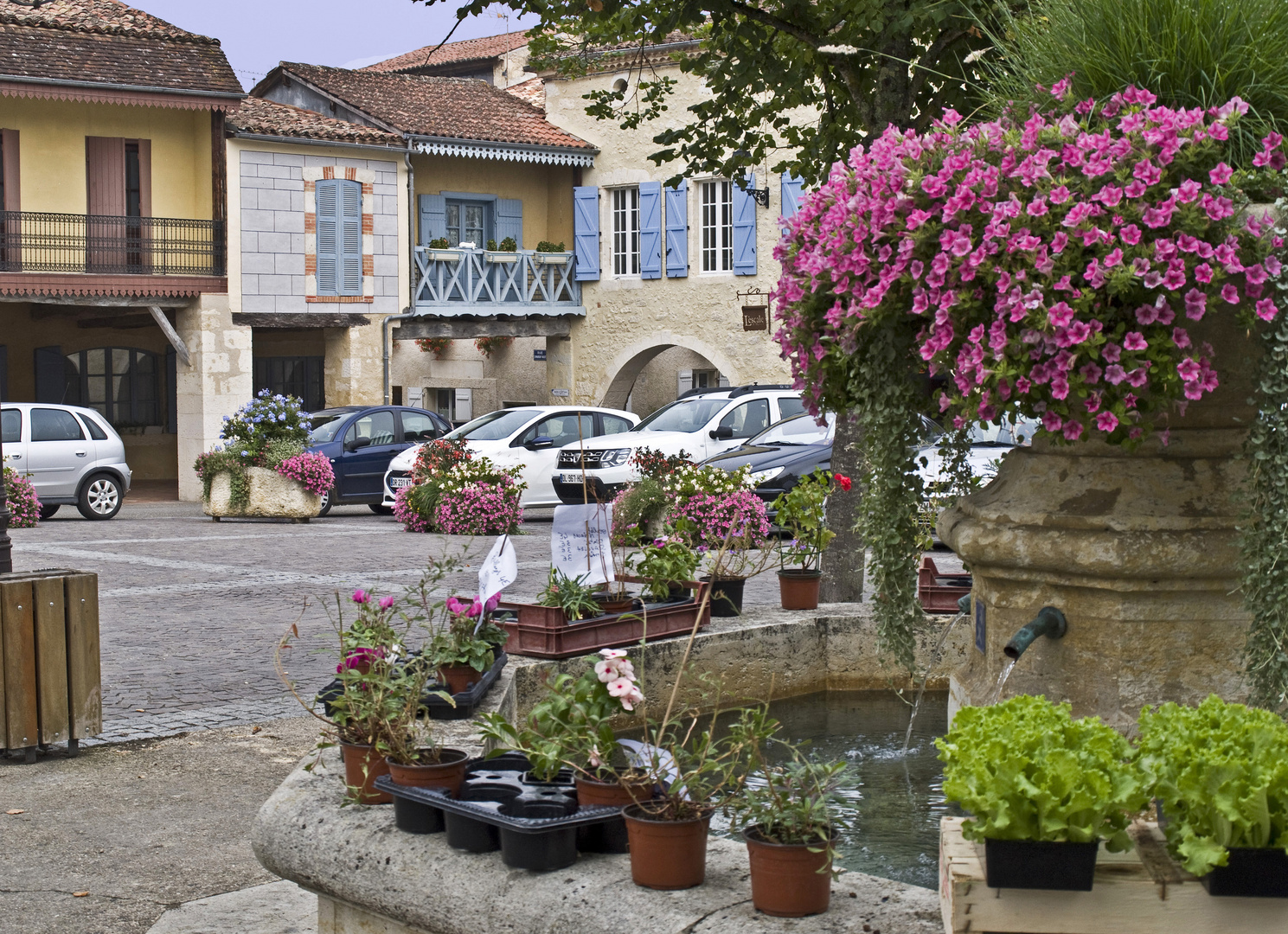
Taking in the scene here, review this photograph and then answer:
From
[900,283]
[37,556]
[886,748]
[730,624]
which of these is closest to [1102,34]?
[900,283]

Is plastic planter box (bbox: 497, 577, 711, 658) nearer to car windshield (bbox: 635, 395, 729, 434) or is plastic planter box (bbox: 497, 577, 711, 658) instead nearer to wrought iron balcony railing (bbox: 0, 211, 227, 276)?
car windshield (bbox: 635, 395, 729, 434)

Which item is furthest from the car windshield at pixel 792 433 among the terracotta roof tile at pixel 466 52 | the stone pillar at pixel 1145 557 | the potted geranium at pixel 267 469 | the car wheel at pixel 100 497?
the terracotta roof tile at pixel 466 52

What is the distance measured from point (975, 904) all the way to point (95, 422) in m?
17.9

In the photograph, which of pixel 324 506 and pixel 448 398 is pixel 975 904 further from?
pixel 448 398

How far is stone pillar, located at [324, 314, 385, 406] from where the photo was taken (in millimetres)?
25281

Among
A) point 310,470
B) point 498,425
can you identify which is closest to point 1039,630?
point 310,470

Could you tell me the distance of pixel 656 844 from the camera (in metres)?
2.82

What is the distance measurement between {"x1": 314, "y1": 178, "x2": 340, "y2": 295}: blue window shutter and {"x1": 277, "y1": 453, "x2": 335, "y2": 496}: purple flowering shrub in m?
6.85

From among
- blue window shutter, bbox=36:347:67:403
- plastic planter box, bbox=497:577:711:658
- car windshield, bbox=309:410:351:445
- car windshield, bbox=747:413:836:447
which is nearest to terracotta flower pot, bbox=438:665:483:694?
plastic planter box, bbox=497:577:711:658

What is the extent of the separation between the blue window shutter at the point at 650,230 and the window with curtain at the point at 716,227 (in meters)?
0.80

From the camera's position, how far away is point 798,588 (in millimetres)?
6766

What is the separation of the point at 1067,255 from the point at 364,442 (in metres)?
17.6

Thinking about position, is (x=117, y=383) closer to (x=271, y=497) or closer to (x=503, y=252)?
(x=503, y=252)

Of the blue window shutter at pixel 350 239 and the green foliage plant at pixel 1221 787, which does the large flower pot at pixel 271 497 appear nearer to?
the blue window shutter at pixel 350 239
